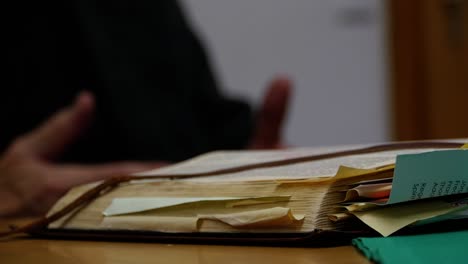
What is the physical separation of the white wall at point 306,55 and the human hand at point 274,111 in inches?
33.9

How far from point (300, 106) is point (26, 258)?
1.59 meters

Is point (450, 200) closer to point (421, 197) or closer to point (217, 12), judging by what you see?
point (421, 197)

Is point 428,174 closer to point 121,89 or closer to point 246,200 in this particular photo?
point 246,200

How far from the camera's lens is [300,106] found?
195 centimetres

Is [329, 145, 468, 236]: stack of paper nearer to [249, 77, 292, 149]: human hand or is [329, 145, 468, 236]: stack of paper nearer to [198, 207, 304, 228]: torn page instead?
[198, 207, 304, 228]: torn page

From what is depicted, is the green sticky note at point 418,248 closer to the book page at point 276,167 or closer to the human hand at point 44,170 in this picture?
the book page at point 276,167

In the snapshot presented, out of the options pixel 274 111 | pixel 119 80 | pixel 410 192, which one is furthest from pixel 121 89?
pixel 410 192

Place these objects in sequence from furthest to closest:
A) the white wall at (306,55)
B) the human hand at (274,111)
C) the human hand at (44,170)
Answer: the white wall at (306,55) < the human hand at (274,111) < the human hand at (44,170)

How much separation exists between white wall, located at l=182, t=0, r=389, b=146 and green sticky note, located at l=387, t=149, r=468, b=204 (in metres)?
Answer: 1.56

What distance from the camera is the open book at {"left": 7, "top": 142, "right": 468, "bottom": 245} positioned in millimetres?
362

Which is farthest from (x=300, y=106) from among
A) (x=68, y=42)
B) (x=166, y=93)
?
(x=68, y=42)

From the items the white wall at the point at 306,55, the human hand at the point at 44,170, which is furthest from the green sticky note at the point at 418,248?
the white wall at the point at 306,55

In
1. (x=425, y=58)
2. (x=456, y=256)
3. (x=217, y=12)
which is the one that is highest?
(x=217, y=12)

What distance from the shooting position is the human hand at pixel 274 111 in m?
1.03
